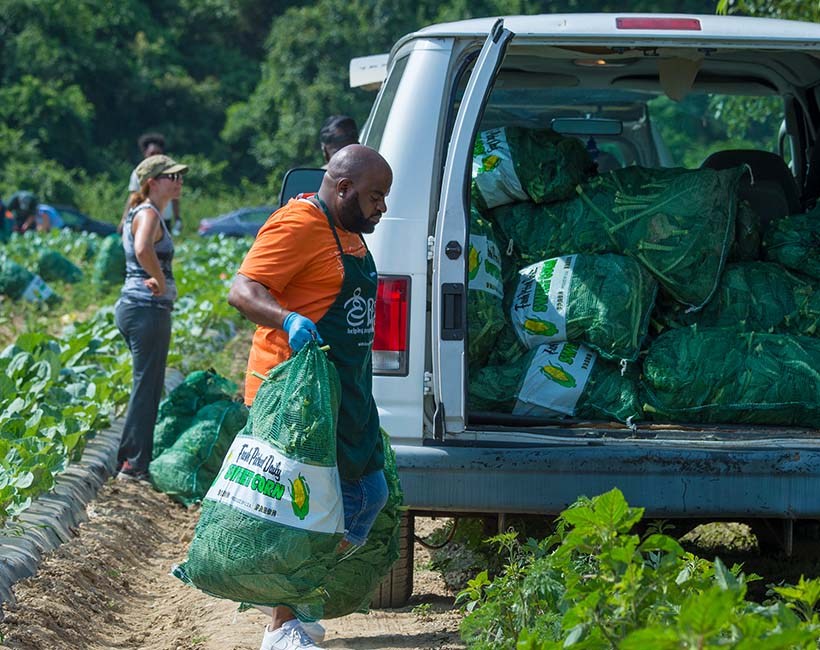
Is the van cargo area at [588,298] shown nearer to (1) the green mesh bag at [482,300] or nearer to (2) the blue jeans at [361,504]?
(1) the green mesh bag at [482,300]

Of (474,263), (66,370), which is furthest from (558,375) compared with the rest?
(66,370)

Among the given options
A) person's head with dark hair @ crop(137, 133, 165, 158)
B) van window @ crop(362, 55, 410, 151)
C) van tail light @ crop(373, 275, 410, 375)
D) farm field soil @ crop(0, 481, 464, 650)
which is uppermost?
van window @ crop(362, 55, 410, 151)

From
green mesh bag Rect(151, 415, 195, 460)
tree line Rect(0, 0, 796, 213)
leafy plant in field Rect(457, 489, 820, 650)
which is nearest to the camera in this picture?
leafy plant in field Rect(457, 489, 820, 650)

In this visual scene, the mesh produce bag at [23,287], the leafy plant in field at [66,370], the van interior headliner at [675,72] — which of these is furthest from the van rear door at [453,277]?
the mesh produce bag at [23,287]

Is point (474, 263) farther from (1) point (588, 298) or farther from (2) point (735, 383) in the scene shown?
(2) point (735, 383)

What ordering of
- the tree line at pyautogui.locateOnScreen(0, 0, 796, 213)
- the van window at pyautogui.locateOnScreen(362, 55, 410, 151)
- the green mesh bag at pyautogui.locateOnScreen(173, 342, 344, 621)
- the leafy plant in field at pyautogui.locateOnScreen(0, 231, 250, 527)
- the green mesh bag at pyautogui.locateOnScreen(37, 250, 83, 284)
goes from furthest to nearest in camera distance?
the tree line at pyautogui.locateOnScreen(0, 0, 796, 213) → the green mesh bag at pyautogui.locateOnScreen(37, 250, 83, 284) → the leafy plant in field at pyautogui.locateOnScreen(0, 231, 250, 527) → the van window at pyautogui.locateOnScreen(362, 55, 410, 151) → the green mesh bag at pyautogui.locateOnScreen(173, 342, 344, 621)

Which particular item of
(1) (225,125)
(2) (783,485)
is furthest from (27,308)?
(1) (225,125)

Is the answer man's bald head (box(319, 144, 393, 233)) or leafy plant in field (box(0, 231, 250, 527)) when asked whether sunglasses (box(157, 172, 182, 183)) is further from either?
man's bald head (box(319, 144, 393, 233))

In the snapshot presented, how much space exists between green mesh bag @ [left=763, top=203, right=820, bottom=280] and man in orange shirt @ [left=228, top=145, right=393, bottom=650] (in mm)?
2283

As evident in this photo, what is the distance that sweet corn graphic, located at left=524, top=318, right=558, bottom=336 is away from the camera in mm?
5289

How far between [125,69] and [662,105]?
23994 mm

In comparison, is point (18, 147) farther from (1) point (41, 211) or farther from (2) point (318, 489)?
(2) point (318, 489)

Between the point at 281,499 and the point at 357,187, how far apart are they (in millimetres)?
1019

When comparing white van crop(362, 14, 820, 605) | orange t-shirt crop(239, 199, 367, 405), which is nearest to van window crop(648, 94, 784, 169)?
white van crop(362, 14, 820, 605)
